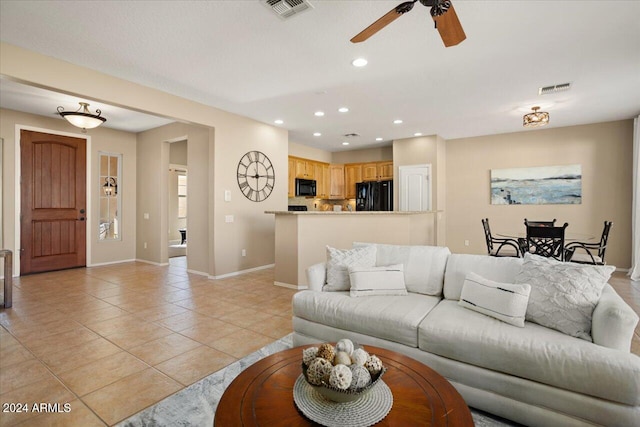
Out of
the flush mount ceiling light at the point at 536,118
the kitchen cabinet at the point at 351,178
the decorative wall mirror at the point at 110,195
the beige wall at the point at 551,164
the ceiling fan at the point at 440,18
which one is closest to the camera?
the ceiling fan at the point at 440,18

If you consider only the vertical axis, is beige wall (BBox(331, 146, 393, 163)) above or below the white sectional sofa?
above

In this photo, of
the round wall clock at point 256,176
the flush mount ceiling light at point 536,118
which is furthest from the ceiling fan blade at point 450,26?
the round wall clock at point 256,176

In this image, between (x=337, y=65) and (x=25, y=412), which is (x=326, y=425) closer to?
(x=25, y=412)

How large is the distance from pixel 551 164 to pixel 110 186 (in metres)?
9.18

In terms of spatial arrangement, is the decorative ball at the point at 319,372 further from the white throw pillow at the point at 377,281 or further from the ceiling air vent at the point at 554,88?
the ceiling air vent at the point at 554,88

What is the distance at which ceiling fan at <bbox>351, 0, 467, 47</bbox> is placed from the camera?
1984mm

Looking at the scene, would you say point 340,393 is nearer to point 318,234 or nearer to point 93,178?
point 318,234

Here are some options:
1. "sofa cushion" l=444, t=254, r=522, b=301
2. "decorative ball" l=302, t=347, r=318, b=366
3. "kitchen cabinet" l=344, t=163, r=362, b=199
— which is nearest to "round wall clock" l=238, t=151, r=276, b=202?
"kitchen cabinet" l=344, t=163, r=362, b=199

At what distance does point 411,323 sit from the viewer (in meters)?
2.07

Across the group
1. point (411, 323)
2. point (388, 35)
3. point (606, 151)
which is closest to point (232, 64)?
point (388, 35)

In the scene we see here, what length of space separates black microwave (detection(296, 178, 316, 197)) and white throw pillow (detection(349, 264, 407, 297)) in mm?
5263

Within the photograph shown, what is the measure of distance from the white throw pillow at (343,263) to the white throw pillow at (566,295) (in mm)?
1242

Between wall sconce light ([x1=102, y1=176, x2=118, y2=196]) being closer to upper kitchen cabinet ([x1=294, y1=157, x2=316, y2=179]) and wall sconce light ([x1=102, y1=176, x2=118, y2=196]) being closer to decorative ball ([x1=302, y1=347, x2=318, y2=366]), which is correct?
upper kitchen cabinet ([x1=294, y1=157, x2=316, y2=179])

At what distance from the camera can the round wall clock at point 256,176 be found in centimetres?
569
